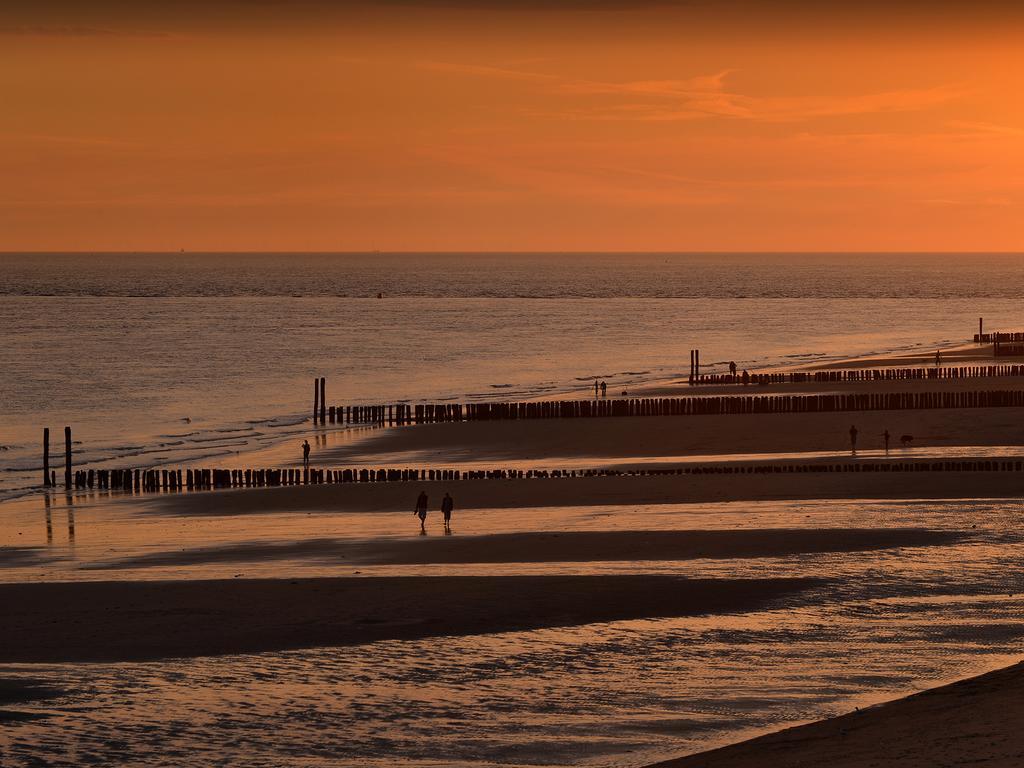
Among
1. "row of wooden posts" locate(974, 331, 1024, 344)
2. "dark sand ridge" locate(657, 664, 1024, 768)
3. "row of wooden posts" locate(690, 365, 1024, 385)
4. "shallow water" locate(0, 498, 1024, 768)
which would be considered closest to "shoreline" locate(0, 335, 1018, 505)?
"row of wooden posts" locate(690, 365, 1024, 385)

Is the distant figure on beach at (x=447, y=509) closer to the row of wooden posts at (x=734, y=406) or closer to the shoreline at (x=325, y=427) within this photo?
the shoreline at (x=325, y=427)

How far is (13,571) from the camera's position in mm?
29891

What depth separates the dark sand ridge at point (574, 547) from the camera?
98.6 ft

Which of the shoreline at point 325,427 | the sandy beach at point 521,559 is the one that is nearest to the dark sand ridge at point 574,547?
the sandy beach at point 521,559

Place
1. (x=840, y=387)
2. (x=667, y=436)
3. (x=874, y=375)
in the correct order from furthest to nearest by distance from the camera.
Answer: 1. (x=874, y=375)
2. (x=840, y=387)
3. (x=667, y=436)

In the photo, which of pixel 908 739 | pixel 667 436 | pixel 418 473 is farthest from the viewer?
pixel 667 436

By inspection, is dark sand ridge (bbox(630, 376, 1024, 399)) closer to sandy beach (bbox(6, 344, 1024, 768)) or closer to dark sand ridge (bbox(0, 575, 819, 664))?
sandy beach (bbox(6, 344, 1024, 768))

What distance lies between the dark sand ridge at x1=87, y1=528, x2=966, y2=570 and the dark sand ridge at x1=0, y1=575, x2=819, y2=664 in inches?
108

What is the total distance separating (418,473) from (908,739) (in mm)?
29604

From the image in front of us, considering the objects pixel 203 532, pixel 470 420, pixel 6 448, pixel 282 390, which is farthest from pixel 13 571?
pixel 282 390

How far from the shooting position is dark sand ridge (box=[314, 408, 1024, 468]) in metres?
51.3

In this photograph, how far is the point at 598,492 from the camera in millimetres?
40469

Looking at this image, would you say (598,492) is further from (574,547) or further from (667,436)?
(667,436)

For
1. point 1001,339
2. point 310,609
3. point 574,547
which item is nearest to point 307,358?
point 1001,339
